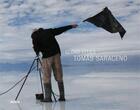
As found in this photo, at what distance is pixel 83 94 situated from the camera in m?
6.47

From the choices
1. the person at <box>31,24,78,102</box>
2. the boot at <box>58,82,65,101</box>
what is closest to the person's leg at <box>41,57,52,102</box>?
the person at <box>31,24,78,102</box>

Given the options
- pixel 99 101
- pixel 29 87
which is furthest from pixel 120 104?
pixel 29 87

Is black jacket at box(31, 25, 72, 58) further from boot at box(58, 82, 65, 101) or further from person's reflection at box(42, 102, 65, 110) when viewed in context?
person's reflection at box(42, 102, 65, 110)

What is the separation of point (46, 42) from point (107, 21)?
103cm

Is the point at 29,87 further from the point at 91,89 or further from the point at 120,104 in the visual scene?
the point at 120,104

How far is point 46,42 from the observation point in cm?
581

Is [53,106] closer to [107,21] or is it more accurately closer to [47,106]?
[47,106]

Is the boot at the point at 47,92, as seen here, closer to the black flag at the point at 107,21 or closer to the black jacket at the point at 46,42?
the black jacket at the point at 46,42

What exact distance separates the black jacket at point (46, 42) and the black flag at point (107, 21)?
34.8 inches

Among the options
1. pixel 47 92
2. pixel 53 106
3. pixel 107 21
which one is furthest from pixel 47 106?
pixel 107 21

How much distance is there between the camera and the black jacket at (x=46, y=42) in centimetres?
582

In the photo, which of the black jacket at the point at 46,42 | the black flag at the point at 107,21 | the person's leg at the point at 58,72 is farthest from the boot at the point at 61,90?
→ the black flag at the point at 107,21

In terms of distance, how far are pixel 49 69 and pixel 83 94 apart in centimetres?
80

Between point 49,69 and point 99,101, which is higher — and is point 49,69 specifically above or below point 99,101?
above
